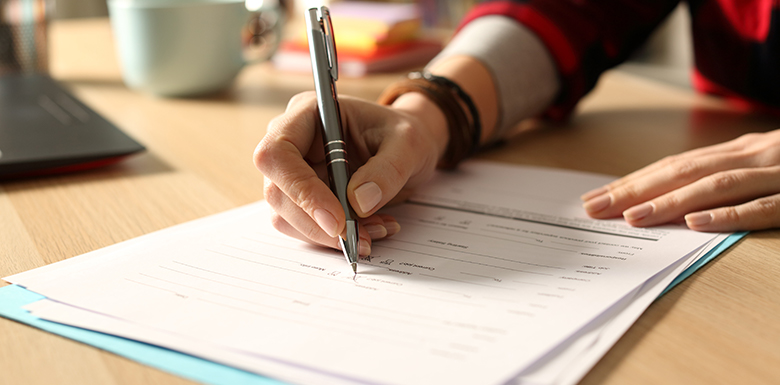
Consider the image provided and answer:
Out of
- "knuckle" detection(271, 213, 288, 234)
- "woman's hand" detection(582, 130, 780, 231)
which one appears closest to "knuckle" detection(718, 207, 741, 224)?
"woman's hand" detection(582, 130, 780, 231)

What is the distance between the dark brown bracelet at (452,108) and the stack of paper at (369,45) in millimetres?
462

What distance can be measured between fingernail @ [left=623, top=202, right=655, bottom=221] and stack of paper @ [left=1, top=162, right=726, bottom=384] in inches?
0.5

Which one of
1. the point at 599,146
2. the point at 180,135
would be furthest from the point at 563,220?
the point at 180,135

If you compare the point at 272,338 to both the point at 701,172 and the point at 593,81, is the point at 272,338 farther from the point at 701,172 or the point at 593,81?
the point at 593,81

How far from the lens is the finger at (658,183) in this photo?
537 millimetres

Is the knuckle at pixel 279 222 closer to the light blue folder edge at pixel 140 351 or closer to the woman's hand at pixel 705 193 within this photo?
the light blue folder edge at pixel 140 351

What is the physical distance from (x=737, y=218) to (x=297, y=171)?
36 cm

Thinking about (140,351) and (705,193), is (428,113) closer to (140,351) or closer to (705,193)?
(705,193)

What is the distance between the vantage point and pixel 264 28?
1.12 m

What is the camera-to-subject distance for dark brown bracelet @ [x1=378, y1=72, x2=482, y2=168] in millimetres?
663

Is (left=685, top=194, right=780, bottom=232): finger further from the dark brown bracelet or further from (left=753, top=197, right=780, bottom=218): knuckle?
the dark brown bracelet

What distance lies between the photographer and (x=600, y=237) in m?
0.50

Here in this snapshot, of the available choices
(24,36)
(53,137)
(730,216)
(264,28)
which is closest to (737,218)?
(730,216)

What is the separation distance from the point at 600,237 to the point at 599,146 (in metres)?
0.29
